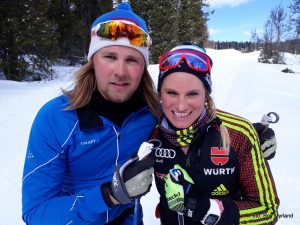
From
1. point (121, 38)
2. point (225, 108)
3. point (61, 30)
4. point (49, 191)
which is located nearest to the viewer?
point (49, 191)

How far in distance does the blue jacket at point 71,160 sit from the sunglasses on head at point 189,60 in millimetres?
493

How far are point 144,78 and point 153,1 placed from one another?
65.2ft

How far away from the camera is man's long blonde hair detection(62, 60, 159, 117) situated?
224 cm

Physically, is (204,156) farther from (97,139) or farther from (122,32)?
(122,32)

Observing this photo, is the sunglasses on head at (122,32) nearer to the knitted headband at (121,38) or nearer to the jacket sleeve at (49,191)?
the knitted headband at (121,38)

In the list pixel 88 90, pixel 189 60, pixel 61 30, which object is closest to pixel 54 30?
pixel 61 30

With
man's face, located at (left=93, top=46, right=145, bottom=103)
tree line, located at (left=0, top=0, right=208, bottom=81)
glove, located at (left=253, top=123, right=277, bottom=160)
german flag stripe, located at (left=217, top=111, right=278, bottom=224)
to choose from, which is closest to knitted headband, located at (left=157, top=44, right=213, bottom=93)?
man's face, located at (left=93, top=46, right=145, bottom=103)

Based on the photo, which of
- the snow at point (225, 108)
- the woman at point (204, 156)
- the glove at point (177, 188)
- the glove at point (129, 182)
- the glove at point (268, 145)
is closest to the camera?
the glove at point (129, 182)

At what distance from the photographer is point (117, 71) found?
2.14 meters

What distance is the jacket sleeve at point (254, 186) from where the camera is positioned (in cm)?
204

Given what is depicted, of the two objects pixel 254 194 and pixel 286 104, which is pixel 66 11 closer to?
pixel 286 104

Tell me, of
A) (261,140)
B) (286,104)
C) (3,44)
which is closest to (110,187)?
(261,140)

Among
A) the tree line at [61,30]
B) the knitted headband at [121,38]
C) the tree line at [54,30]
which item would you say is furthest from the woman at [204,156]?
the tree line at [54,30]

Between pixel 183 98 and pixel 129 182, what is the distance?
0.73 m
